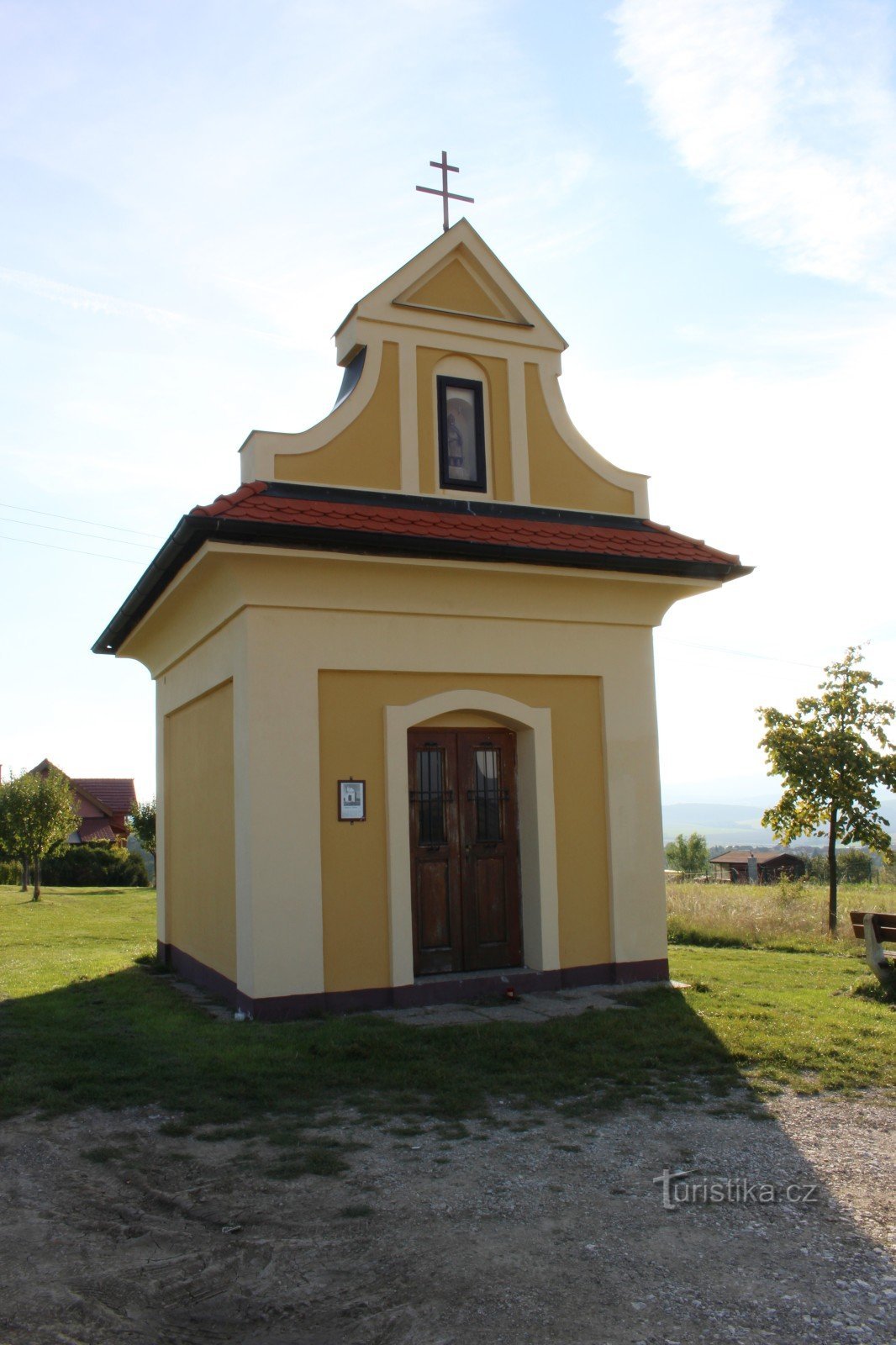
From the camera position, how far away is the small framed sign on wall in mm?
9164

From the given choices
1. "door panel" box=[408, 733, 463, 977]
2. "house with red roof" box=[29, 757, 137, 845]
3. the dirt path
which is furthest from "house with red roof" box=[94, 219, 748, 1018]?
"house with red roof" box=[29, 757, 137, 845]

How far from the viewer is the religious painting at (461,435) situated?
33.9ft

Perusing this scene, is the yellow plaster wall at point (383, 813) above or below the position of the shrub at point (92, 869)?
above

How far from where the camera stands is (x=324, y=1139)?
5512 millimetres

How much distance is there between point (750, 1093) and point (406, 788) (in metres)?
4.13

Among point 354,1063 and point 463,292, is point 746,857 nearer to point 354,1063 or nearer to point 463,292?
point 463,292

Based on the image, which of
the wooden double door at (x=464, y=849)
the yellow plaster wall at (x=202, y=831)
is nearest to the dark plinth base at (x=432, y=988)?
the wooden double door at (x=464, y=849)

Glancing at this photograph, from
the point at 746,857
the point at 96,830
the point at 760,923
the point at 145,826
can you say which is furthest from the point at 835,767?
the point at 746,857

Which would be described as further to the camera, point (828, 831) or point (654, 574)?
point (828, 831)

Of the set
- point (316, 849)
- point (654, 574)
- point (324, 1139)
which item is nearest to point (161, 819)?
point (316, 849)

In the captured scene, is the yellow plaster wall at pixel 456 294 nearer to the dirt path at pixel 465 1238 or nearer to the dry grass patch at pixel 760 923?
the dirt path at pixel 465 1238

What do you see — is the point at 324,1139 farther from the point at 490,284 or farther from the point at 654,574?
the point at 490,284

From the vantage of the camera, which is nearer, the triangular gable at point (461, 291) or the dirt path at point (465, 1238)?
the dirt path at point (465, 1238)

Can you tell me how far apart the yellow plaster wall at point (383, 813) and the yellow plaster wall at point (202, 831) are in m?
1.05
